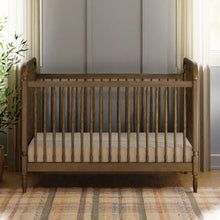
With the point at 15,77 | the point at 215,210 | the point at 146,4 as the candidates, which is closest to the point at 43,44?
the point at 15,77

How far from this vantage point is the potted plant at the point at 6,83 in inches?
201

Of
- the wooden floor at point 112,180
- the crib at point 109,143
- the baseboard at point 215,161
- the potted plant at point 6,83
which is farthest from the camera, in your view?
the baseboard at point 215,161

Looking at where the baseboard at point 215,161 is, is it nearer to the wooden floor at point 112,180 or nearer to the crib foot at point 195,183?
the wooden floor at point 112,180

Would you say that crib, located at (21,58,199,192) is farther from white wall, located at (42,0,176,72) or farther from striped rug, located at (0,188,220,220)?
white wall, located at (42,0,176,72)

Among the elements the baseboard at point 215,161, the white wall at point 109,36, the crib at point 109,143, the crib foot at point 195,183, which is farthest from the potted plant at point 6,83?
the baseboard at point 215,161

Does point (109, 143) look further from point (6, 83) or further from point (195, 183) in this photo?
point (6, 83)

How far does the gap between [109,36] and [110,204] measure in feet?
5.19

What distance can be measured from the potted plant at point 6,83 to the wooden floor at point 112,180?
0.81ft

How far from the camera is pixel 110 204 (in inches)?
171

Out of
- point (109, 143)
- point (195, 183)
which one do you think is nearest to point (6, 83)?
point (109, 143)

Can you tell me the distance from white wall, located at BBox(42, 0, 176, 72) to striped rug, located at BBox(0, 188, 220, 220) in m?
1.12

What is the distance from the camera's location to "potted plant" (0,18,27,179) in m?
5.11

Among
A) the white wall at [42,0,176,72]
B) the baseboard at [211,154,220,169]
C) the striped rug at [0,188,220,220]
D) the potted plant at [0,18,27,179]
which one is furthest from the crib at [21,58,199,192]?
the baseboard at [211,154,220,169]

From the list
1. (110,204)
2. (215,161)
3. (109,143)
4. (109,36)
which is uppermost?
(109,36)
